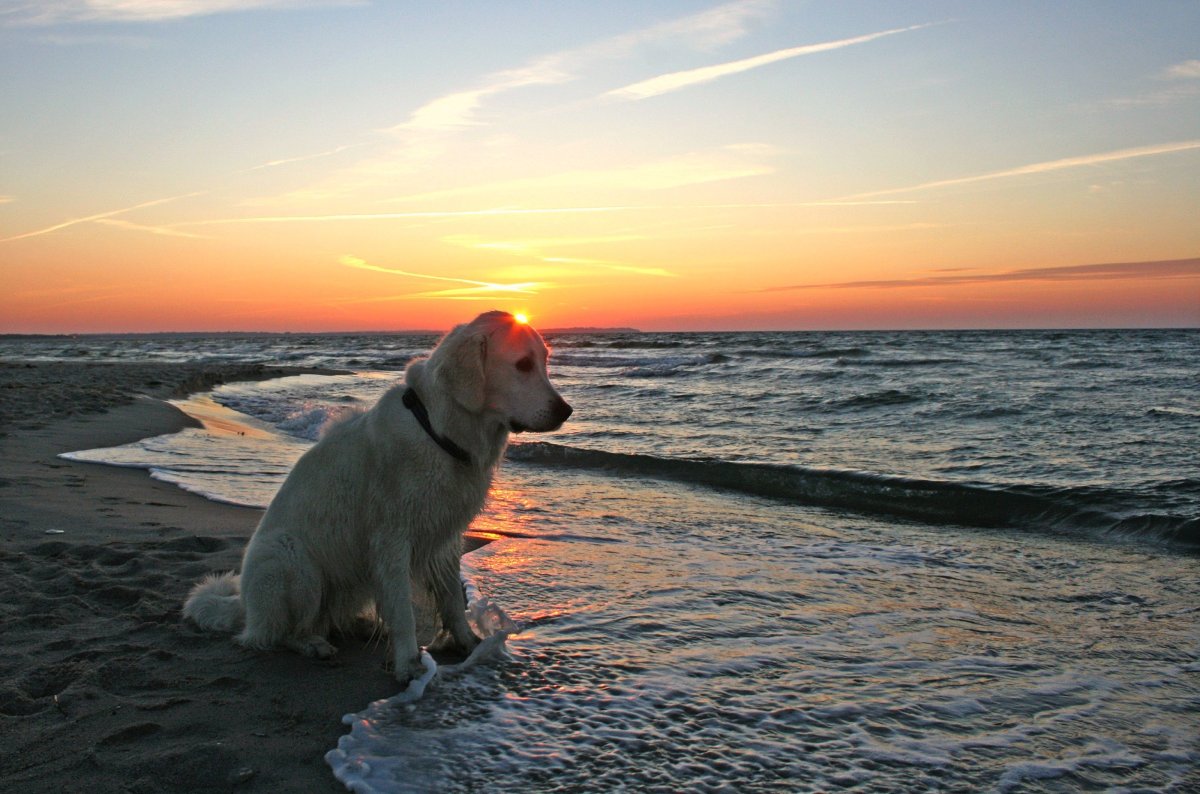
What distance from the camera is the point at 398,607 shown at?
151 inches

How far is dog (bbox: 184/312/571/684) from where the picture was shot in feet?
12.6

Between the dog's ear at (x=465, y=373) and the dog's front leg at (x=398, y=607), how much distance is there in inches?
30.7

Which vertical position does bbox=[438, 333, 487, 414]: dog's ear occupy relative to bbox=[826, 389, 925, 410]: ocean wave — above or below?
above

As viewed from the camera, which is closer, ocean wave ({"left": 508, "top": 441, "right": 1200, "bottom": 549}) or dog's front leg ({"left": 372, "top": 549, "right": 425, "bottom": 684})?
dog's front leg ({"left": 372, "top": 549, "right": 425, "bottom": 684})

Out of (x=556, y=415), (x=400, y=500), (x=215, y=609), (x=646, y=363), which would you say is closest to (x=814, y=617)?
(x=556, y=415)

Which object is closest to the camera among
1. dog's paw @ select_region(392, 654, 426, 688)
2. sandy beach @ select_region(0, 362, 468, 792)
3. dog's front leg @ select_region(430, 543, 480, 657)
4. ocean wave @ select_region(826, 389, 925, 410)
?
sandy beach @ select_region(0, 362, 468, 792)

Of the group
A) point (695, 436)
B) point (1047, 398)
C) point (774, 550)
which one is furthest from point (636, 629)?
point (1047, 398)

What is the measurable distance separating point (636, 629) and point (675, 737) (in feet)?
3.99

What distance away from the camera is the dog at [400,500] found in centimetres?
385

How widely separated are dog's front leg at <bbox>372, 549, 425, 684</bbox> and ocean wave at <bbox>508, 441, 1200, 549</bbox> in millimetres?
5609

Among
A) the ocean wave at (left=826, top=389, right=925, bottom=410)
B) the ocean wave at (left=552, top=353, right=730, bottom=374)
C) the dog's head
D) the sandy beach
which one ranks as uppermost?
the dog's head

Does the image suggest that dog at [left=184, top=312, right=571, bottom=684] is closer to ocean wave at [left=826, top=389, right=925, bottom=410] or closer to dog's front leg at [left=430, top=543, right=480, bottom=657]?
dog's front leg at [left=430, top=543, right=480, bottom=657]

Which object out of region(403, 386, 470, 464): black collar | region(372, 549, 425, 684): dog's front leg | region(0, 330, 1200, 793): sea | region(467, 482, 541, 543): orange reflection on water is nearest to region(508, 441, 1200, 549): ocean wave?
region(0, 330, 1200, 793): sea

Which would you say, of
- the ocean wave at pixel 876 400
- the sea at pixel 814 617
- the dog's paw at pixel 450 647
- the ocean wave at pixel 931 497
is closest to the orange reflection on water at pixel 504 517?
the sea at pixel 814 617
